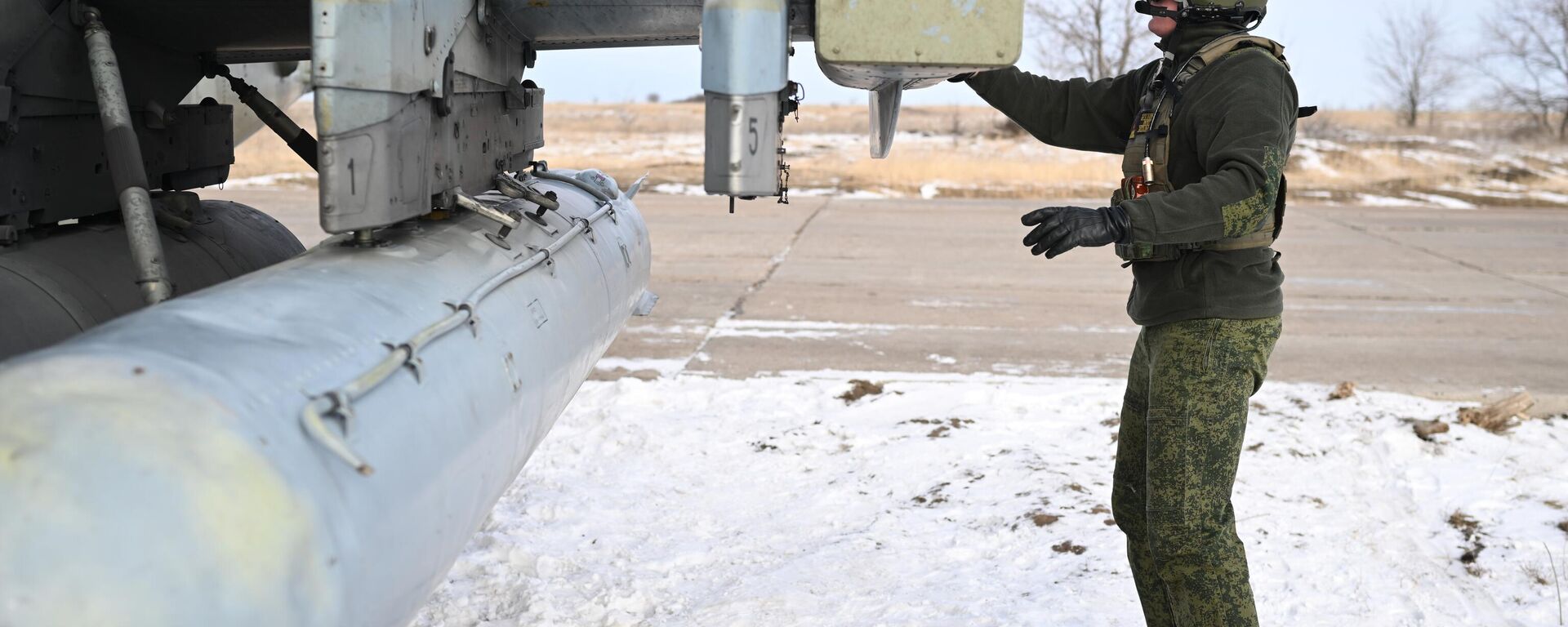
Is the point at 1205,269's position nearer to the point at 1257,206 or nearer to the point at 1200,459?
the point at 1257,206

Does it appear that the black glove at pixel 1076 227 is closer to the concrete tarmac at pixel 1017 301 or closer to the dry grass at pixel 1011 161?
the concrete tarmac at pixel 1017 301

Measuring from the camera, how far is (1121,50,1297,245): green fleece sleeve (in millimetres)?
3000

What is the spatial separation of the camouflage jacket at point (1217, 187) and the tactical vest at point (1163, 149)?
3 cm

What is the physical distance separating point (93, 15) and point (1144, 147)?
9.67 feet

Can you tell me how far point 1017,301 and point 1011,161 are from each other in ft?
54.1

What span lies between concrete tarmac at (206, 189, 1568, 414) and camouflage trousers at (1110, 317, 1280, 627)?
4.42 m

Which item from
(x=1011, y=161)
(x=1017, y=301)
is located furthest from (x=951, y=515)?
(x=1011, y=161)

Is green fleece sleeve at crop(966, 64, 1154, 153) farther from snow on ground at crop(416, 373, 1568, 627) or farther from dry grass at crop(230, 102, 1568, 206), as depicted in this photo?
dry grass at crop(230, 102, 1568, 206)

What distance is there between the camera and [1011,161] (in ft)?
85.5

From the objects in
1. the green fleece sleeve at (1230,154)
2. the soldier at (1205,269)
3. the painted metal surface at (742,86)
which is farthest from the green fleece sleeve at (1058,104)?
the painted metal surface at (742,86)

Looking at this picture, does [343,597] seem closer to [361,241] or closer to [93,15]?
[361,241]

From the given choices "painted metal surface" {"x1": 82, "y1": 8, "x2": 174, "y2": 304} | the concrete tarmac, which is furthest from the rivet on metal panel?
the concrete tarmac

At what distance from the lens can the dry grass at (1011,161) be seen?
66.3 ft

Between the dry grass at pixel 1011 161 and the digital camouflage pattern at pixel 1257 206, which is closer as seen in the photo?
the digital camouflage pattern at pixel 1257 206
